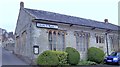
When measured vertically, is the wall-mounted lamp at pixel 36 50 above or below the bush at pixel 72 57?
above

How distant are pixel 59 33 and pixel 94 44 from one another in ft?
20.3

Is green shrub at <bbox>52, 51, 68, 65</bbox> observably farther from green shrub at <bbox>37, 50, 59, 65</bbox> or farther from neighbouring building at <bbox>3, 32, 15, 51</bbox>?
Answer: neighbouring building at <bbox>3, 32, 15, 51</bbox>

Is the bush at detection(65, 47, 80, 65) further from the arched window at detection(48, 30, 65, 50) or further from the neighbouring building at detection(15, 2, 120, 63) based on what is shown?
the neighbouring building at detection(15, 2, 120, 63)

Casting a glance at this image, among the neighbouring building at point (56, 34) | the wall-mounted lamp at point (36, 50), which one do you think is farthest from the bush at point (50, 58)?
the neighbouring building at point (56, 34)

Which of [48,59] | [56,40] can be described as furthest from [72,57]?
[48,59]

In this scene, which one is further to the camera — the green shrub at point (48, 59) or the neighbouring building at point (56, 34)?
the neighbouring building at point (56, 34)

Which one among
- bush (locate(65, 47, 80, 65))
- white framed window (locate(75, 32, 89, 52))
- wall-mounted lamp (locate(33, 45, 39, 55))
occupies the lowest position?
bush (locate(65, 47, 80, 65))

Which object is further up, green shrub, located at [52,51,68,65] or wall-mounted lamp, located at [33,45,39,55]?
wall-mounted lamp, located at [33,45,39,55]

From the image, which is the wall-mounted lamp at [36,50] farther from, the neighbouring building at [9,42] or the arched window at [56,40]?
the neighbouring building at [9,42]

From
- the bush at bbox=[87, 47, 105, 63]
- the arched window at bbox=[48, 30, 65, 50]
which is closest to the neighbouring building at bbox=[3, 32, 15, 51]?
the arched window at bbox=[48, 30, 65, 50]

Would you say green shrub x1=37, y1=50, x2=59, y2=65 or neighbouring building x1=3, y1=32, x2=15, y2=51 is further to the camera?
neighbouring building x1=3, y1=32, x2=15, y2=51

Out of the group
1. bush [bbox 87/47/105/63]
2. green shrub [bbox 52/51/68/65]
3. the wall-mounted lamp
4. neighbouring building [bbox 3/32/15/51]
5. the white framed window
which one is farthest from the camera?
neighbouring building [bbox 3/32/15/51]

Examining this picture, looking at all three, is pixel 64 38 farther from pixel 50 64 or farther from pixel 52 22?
pixel 50 64

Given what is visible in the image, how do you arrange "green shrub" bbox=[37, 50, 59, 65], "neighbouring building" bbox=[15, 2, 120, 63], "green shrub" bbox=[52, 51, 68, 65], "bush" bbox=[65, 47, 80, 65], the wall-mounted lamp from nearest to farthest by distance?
"green shrub" bbox=[37, 50, 59, 65], "green shrub" bbox=[52, 51, 68, 65], the wall-mounted lamp, "neighbouring building" bbox=[15, 2, 120, 63], "bush" bbox=[65, 47, 80, 65]
